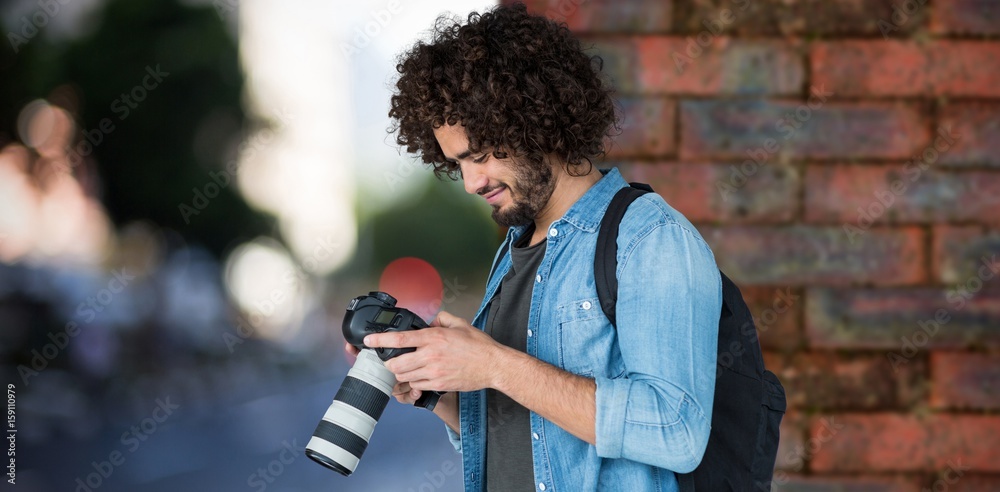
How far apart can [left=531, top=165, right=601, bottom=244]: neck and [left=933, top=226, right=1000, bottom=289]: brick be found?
1.20 m

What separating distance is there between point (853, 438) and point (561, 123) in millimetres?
1250

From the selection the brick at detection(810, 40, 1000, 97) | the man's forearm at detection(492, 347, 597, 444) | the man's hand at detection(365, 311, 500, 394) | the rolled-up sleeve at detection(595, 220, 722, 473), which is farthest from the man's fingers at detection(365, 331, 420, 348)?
the brick at detection(810, 40, 1000, 97)

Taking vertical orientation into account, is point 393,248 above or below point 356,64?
below

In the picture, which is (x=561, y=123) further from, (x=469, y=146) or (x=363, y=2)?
(x=363, y=2)

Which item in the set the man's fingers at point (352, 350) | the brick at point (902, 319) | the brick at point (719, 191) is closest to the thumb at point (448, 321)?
the man's fingers at point (352, 350)

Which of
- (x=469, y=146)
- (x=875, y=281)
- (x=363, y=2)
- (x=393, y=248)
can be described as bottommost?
(x=469, y=146)

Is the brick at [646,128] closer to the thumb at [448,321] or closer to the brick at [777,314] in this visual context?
the brick at [777,314]

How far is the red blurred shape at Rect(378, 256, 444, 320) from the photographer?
8.23 feet

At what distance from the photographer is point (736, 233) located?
1971 millimetres

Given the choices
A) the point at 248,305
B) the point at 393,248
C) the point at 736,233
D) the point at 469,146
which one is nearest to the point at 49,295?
the point at 248,305

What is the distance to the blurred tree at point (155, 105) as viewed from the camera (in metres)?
2.54

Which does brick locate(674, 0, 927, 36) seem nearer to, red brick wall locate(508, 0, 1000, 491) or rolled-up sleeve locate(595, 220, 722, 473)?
red brick wall locate(508, 0, 1000, 491)

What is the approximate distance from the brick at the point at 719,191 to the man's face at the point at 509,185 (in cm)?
80

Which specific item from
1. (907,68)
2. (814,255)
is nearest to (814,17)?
(907,68)
